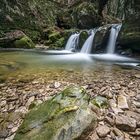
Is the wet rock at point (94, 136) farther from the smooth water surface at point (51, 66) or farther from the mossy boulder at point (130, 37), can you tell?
the mossy boulder at point (130, 37)

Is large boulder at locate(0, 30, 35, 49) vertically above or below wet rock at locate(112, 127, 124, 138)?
below

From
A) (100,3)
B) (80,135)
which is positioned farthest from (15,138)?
(100,3)

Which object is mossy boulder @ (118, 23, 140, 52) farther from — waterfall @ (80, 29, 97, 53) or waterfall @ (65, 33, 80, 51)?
waterfall @ (65, 33, 80, 51)

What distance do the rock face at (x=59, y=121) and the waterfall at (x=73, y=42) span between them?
14.3 metres

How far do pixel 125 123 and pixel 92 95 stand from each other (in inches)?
54.5

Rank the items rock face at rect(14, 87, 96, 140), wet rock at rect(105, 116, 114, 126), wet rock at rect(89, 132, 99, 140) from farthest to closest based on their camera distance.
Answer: wet rock at rect(105, 116, 114, 126) → wet rock at rect(89, 132, 99, 140) → rock face at rect(14, 87, 96, 140)

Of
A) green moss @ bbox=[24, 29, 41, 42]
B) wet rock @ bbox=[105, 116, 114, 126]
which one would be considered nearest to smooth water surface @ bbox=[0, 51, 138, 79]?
wet rock @ bbox=[105, 116, 114, 126]

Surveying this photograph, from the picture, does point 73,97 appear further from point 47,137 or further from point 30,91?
point 30,91

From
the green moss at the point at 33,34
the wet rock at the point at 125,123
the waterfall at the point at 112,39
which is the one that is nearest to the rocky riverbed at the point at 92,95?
the wet rock at the point at 125,123

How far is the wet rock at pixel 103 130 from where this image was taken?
3.36 metres

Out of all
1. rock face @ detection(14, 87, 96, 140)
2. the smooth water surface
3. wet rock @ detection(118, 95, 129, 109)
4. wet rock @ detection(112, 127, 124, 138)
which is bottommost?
the smooth water surface

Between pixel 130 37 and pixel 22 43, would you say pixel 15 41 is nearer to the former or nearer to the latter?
pixel 22 43

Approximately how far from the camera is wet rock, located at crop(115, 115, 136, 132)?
3.60 metres

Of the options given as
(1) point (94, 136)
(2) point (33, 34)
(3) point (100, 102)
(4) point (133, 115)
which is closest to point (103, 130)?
(1) point (94, 136)
